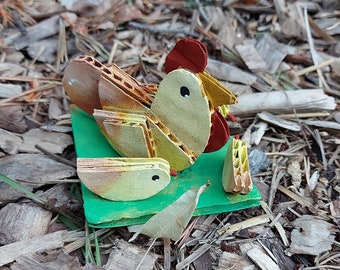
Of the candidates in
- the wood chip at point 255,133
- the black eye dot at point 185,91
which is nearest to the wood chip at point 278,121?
the wood chip at point 255,133

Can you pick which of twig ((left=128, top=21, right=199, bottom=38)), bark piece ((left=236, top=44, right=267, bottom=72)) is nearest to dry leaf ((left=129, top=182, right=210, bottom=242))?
bark piece ((left=236, top=44, right=267, bottom=72))

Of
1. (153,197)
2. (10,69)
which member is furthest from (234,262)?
(10,69)

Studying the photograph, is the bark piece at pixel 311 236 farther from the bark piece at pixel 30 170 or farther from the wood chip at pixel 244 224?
the bark piece at pixel 30 170

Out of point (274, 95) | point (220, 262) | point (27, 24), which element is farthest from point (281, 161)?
point (27, 24)

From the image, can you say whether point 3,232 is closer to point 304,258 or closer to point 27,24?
point 304,258

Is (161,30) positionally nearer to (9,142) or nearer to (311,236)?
(9,142)

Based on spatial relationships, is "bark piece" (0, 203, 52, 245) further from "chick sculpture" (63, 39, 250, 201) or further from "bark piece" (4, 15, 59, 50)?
"bark piece" (4, 15, 59, 50)
